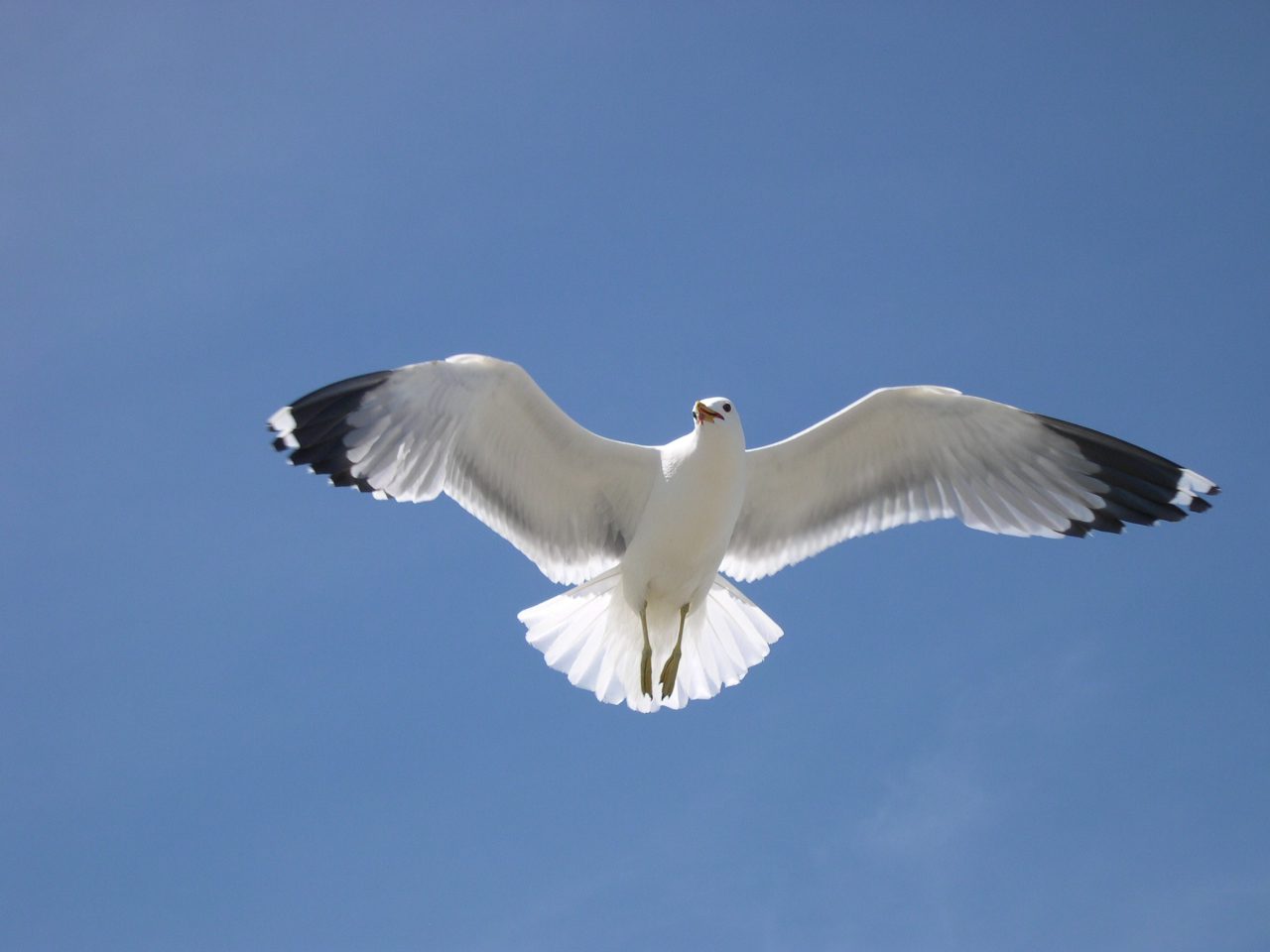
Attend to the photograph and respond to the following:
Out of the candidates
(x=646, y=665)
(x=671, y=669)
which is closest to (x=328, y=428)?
(x=646, y=665)

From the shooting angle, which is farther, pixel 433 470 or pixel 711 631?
pixel 711 631

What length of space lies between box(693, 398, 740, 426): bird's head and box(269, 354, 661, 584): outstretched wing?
427 millimetres

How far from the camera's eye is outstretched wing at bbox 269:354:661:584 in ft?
21.6

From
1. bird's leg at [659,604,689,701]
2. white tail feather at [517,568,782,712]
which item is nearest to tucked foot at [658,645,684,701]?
bird's leg at [659,604,689,701]

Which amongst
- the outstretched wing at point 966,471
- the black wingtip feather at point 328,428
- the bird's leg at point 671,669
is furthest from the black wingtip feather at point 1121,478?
the black wingtip feather at point 328,428

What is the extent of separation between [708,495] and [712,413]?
37 cm

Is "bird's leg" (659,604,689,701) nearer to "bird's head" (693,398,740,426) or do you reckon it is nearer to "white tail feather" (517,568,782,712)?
"white tail feather" (517,568,782,712)

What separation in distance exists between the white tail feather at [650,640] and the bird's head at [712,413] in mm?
890

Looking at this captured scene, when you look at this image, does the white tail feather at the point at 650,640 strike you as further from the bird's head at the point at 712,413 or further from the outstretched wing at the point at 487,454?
the bird's head at the point at 712,413

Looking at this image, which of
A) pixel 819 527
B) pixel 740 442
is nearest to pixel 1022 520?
pixel 819 527

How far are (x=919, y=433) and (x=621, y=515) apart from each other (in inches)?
59.6

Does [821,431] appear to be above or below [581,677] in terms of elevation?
above

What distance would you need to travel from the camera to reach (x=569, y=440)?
275 inches

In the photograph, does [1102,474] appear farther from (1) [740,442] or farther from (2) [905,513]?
(1) [740,442]
